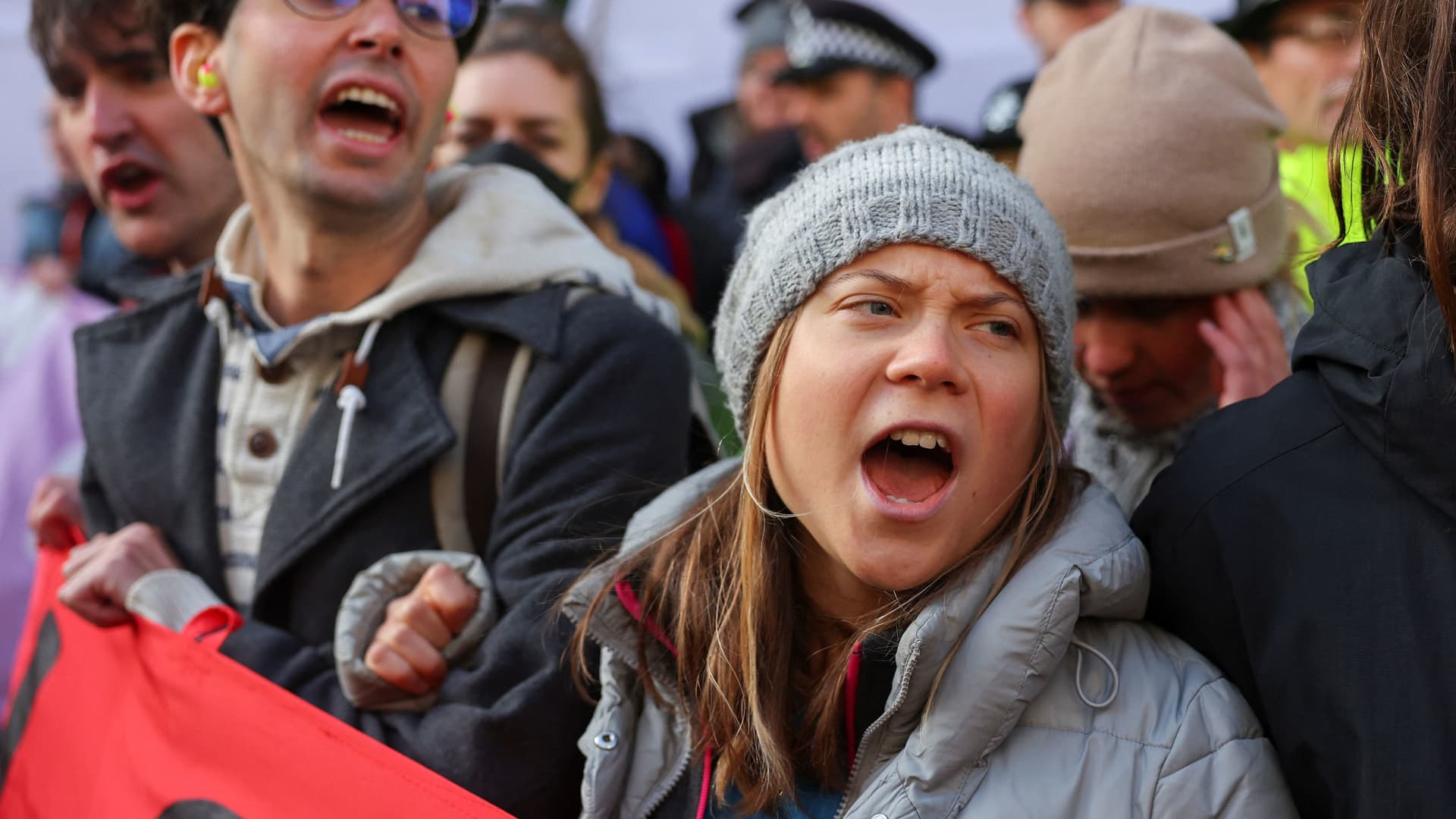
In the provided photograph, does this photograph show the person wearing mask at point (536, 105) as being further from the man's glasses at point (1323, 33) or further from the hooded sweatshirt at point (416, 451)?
the man's glasses at point (1323, 33)

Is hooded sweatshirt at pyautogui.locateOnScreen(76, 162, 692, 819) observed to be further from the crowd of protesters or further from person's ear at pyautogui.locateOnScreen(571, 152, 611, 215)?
person's ear at pyautogui.locateOnScreen(571, 152, 611, 215)

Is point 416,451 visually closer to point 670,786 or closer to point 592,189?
A: point 670,786

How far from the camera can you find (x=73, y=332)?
2.76 meters

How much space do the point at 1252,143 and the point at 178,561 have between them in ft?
7.24

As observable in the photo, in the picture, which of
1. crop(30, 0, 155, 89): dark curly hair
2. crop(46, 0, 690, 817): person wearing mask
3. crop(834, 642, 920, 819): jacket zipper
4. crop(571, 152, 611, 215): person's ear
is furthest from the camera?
crop(571, 152, 611, 215): person's ear

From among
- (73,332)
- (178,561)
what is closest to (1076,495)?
(178,561)

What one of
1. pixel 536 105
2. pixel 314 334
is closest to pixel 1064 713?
pixel 314 334

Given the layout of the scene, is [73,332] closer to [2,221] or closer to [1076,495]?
[1076,495]

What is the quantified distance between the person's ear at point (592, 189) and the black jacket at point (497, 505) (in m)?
1.76

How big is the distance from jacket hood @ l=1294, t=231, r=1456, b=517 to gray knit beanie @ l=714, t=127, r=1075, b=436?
39 cm

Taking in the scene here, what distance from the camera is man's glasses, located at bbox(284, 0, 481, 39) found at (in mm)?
2453

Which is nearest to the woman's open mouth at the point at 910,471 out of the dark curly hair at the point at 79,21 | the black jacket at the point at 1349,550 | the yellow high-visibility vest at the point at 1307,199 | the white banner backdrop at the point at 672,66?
the black jacket at the point at 1349,550

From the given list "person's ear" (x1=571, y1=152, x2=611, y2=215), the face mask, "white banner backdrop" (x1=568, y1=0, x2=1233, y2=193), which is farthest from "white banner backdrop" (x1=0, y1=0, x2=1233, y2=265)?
the face mask

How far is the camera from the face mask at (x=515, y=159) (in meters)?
3.58
